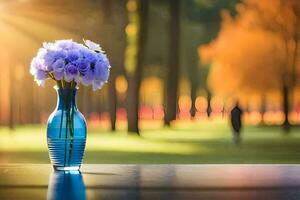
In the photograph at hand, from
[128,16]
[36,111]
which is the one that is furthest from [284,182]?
[36,111]

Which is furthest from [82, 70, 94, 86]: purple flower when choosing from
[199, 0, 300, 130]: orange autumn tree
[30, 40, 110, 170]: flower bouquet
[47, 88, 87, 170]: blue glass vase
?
[199, 0, 300, 130]: orange autumn tree

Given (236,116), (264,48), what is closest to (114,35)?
(264,48)

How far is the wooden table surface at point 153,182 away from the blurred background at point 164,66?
8.98 metres

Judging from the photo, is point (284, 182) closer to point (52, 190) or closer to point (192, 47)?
point (52, 190)

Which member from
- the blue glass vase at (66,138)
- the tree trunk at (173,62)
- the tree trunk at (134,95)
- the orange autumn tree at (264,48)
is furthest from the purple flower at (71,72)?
the tree trunk at (173,62)

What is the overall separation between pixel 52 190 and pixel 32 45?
26.1 m

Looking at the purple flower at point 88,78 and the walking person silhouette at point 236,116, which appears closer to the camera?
the purple flower at point 88,78

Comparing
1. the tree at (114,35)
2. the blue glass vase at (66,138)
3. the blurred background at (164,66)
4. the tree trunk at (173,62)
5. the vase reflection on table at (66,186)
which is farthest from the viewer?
the tree trunk at (173,62)

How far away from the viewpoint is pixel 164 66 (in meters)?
33.1

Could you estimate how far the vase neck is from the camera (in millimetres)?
3623

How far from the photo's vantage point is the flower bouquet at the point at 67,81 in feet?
11.6

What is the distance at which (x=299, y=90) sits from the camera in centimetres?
3145

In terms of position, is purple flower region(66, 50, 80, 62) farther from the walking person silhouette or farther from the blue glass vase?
the walking person silhouette

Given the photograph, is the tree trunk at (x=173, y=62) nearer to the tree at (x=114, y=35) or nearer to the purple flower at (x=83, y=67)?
the tree at (x=114, y=35)
